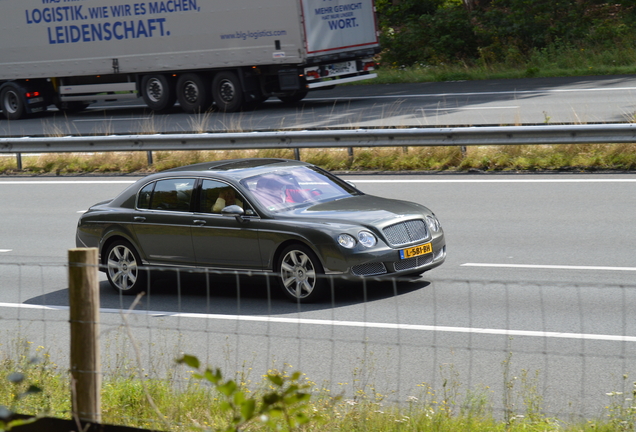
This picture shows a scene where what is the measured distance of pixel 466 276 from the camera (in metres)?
9.38

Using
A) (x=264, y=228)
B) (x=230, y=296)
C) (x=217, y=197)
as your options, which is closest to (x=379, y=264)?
(x=264, y=228)

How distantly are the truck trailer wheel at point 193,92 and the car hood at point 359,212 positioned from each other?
16308 millimetres

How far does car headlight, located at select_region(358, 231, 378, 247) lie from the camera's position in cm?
877

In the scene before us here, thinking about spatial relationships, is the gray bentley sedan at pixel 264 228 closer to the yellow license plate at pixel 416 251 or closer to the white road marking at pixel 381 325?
the yellow license plate at pixel 416 251

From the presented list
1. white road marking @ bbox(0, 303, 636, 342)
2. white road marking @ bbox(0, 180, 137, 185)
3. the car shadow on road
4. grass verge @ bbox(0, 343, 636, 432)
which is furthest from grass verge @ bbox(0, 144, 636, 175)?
grass verge @ bbox(0, 343, 636, 432)

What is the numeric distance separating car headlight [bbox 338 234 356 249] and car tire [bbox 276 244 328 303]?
1.05 ft

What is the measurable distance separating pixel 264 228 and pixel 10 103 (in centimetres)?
2321

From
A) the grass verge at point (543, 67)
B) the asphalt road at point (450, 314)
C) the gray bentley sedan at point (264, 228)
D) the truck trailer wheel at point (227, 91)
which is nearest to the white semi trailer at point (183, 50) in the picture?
the truck trailer wheel at point (227, 91)

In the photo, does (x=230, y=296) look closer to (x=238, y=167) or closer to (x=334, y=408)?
(x=238, y=167)

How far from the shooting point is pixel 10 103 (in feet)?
98.1

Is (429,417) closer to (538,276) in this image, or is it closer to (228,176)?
(538,276)

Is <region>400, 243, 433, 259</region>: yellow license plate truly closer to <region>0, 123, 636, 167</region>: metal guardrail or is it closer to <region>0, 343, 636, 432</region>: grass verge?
<region>0, 343, 636, 432</region>: grass verge

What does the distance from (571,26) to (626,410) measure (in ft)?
96.0

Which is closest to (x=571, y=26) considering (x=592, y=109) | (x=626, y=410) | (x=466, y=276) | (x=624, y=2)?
(x=624, y=2)
